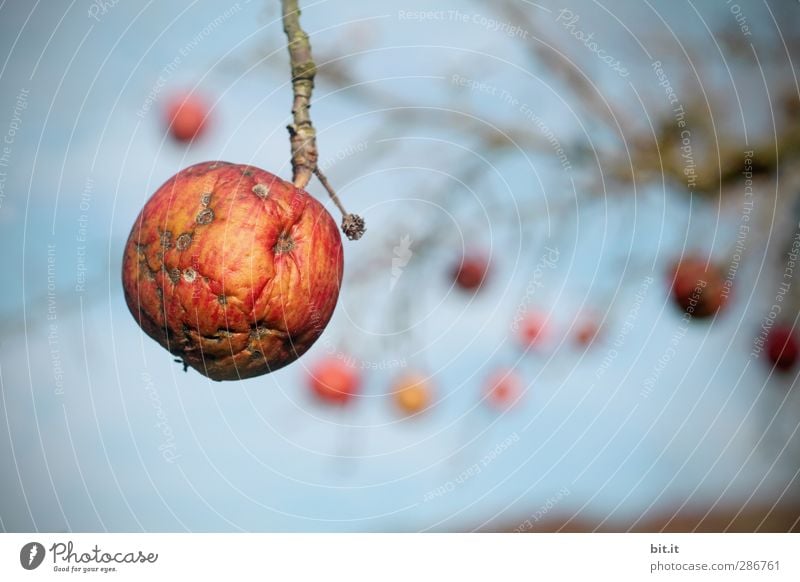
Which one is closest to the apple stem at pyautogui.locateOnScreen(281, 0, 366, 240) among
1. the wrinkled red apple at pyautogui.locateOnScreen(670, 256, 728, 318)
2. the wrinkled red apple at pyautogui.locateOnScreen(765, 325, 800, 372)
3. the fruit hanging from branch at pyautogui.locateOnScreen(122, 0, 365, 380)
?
the fruit hanging from branch at pyautogui.locateOnScreen(122, 0, 365, 380)

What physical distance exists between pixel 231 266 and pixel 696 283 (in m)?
0.57

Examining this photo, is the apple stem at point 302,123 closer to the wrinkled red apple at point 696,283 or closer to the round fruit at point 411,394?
the round fruit at point 411,394

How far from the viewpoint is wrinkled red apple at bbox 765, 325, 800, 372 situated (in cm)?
94

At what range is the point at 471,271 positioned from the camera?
84cm

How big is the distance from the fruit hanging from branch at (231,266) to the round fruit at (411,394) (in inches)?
13.6

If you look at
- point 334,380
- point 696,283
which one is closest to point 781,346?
point 696,283

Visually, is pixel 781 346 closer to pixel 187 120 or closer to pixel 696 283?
pixel 696 283

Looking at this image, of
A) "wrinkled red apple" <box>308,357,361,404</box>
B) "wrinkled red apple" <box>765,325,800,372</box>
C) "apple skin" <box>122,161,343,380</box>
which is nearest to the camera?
"apple skin" <box>122,161,343,380</box>

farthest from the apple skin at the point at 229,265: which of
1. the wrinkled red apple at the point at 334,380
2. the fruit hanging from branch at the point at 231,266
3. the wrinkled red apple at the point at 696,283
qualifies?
the wrinkled red apple at the point at 696,283

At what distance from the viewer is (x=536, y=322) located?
894mm

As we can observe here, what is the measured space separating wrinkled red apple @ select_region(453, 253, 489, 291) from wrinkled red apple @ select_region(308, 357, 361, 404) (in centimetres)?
13

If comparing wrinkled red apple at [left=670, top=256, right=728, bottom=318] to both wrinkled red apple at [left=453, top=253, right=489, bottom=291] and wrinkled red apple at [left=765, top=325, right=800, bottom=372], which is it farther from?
wrinkled red apple at [left=453, top=253, right=489, bottom=291]
